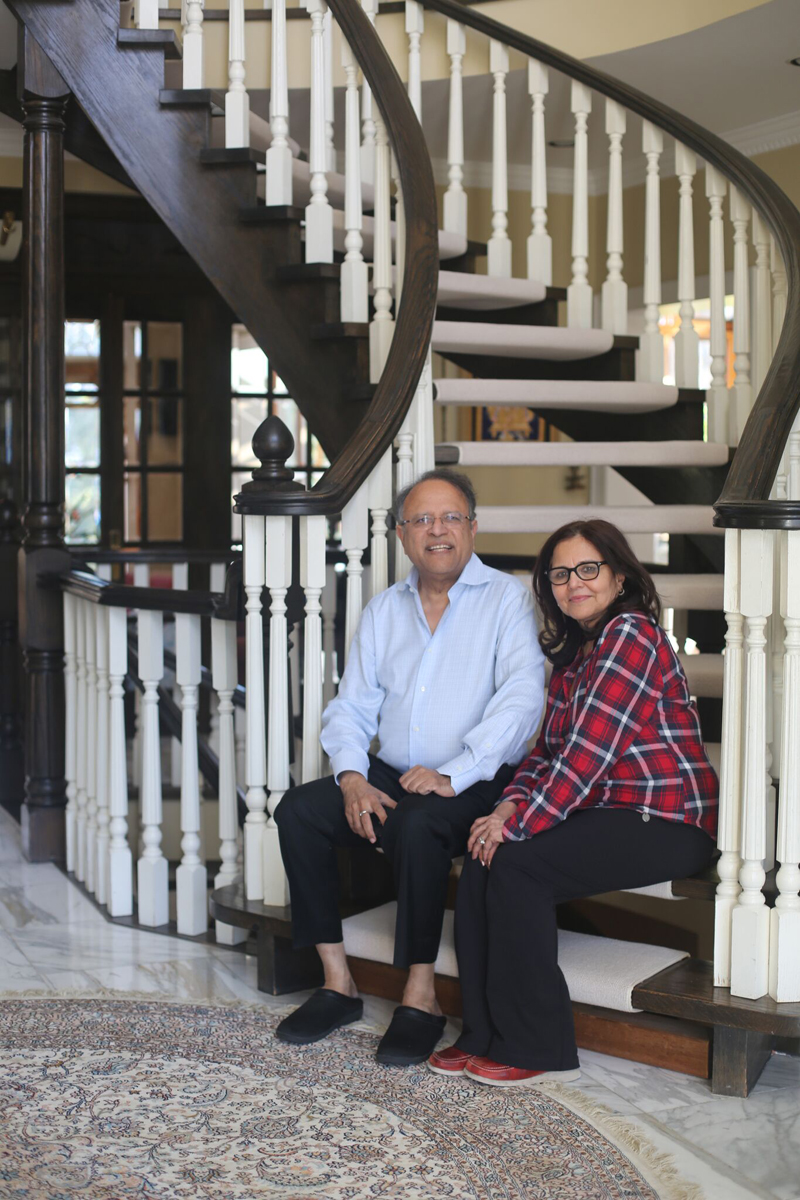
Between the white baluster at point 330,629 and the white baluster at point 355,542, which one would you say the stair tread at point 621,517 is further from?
the white baluster at point 330,629

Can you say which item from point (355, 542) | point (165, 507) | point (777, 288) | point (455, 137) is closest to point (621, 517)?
point (777, 288)

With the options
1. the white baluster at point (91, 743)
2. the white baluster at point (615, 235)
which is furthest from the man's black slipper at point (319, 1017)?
the white baluster at point (615, 235)

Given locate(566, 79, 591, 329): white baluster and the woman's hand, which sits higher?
locate(566, 79, 591, 329): white baluster

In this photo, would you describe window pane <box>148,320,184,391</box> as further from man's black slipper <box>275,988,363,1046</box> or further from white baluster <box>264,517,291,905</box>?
man's black slipper <box>275,988,363,1046</box>

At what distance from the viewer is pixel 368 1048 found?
99.3 inches

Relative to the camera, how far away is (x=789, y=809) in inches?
89.3

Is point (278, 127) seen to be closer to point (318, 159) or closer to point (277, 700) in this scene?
point (318, 159)

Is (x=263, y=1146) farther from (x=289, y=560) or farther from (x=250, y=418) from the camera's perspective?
(x=250, y=418)

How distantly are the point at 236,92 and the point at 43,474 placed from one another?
1.30 metres

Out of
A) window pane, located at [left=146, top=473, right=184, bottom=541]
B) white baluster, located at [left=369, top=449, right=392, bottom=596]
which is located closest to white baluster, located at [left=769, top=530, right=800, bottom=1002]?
white baluster, located at [left=369, top=449, right=392, bottom=596]

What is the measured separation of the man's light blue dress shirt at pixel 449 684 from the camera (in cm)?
262

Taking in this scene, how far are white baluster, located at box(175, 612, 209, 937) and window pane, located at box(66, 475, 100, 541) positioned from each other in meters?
3.63

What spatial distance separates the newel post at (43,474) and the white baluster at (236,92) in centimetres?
55

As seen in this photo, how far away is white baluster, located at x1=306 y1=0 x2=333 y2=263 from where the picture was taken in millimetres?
3607
